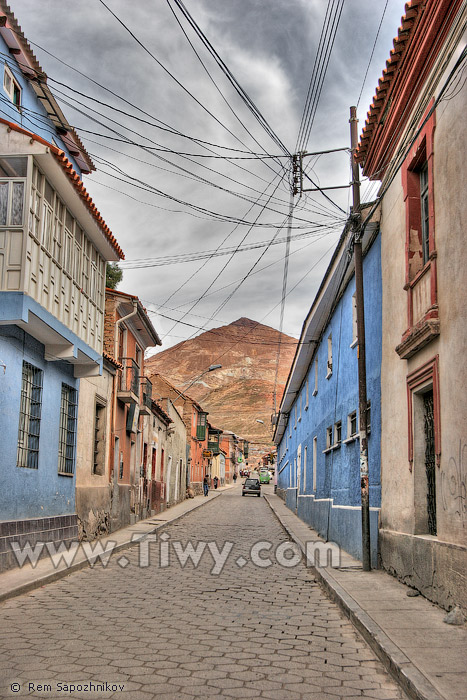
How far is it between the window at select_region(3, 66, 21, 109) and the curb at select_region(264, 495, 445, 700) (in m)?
10.3

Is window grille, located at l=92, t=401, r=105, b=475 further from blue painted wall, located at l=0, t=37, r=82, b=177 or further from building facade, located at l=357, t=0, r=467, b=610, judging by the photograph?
building facade, located at l=357, t=0, r=467, b=610

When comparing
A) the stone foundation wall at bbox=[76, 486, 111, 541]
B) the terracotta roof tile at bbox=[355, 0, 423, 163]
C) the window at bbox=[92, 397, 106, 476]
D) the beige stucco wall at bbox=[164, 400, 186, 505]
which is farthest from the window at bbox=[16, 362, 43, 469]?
the beige stucco wall at bbox=[164, 400, 186, 505]

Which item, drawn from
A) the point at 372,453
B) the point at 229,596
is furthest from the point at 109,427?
the point at 229,596

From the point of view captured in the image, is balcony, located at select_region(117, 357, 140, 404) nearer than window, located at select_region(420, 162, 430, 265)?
No

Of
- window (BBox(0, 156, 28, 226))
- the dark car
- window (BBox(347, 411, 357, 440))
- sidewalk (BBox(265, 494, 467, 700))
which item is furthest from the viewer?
the dark car

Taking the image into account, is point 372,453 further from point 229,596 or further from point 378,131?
point 378,131

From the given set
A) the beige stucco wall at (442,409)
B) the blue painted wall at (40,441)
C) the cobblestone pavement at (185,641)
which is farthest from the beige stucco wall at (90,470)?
the beige stucco wall at (442,409)

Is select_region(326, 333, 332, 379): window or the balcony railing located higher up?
select_region(326, 333, 332, 379): window

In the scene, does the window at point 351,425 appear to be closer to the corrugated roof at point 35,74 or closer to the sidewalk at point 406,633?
the sidewalk at point 406,633

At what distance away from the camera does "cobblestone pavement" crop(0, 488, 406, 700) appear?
460 centimetres

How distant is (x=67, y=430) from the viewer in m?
13.7

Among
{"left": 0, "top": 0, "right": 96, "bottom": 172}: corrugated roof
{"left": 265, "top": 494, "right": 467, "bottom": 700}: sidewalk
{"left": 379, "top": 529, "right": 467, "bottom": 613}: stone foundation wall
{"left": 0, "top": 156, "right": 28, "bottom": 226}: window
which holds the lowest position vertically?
{"left": 265, "top": 494, "right": 467, "bottom": 700}: sidewalk

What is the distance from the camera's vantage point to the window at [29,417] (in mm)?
11125

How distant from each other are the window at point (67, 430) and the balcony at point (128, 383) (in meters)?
4.17
